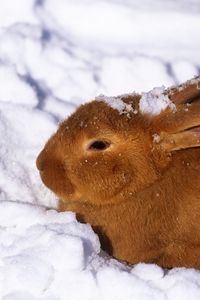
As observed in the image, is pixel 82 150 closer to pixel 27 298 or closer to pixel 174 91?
pixel 174 91

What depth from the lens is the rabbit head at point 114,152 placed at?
3811 millimetres

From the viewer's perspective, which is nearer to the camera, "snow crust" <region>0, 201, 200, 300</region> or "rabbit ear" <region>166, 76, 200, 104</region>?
"snow crust" <region>0, 201, 200, 300</region>

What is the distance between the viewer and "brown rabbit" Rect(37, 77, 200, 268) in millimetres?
3812

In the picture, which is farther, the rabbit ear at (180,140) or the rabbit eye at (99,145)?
the rabbit eye at (99,145)

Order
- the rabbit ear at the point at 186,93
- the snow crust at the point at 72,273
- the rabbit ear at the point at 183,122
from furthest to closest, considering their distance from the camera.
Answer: the rabbit ear at the point at 186,93, the rabbit ear at the point at 183,122, the snow crust at the point at 72,273

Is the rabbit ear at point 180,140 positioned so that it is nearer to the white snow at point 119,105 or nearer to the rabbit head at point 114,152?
the rabbit head at point 114,152

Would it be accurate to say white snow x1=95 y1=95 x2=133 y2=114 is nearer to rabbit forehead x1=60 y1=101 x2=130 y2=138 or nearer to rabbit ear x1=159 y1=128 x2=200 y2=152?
rabbit forehead x1=60 y1=101 x2=130 y2=138

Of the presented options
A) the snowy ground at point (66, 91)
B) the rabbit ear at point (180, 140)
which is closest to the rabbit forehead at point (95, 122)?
the rabbit ear at point (180, 140)

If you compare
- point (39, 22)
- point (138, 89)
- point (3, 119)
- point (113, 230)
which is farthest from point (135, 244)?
point (39, 22)

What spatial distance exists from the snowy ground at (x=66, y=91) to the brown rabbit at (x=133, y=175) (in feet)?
0.64

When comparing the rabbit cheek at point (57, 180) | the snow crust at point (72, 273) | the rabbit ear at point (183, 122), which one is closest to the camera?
the snow crust at point (72, 273)

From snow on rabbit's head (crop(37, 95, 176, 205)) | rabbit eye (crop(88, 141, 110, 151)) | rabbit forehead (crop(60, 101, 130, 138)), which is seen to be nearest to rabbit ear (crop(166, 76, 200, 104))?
snow on rabbit's head (crop(37, 95, 176, 205))

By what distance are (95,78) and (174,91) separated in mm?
1486

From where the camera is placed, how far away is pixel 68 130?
390 cm
